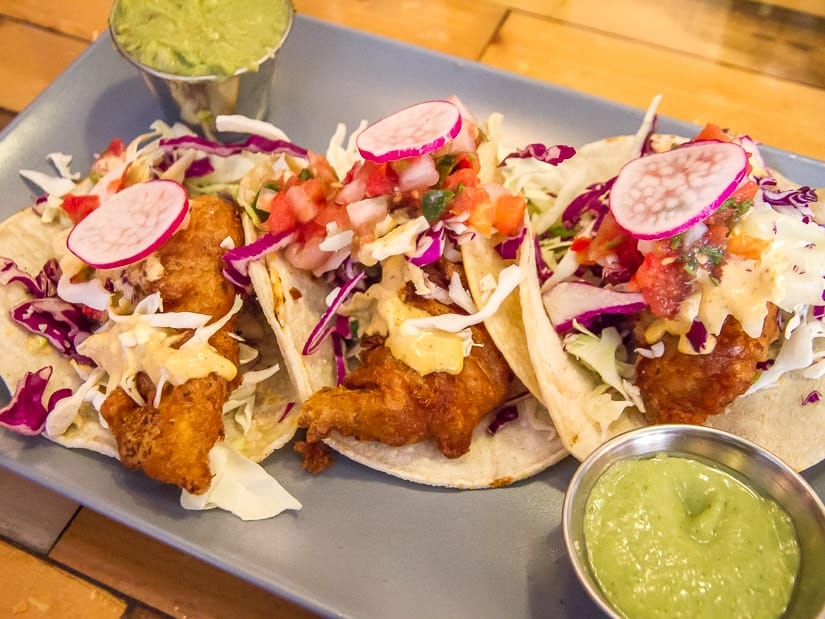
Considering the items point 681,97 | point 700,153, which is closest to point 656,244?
point 700,153

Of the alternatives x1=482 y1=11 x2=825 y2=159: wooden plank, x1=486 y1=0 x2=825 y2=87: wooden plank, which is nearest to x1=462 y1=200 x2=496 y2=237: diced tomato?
x1=482 y1=11 x2=825 y2=159: wooden plank

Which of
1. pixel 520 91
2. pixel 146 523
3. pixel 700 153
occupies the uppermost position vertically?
pixel 700 153

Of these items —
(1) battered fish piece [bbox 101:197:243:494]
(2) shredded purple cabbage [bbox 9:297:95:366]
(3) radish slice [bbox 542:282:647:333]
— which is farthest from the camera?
(2) shredded purple cabbage [bbox 9:297:95:366]

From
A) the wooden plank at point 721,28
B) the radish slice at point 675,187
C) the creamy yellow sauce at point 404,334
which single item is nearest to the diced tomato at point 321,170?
the creamy yellow sauce at point 404,334

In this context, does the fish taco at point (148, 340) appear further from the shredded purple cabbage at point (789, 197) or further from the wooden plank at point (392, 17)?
the shredded purple cabbage at point (789, 197)

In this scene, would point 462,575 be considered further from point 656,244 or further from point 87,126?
point 87,126

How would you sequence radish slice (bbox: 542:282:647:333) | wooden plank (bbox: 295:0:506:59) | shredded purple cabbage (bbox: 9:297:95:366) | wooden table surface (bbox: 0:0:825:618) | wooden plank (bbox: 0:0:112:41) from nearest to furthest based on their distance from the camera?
radish slice (bbox: 542:282:647:333) → shredded purple cabbage (bbox: 9:297:95:366) → wooden table surface (bbox: 0:0:825:618) → wooden plank (bbox: 295:0:506:59) → wooden plank (bbox: 0:0:112:41)

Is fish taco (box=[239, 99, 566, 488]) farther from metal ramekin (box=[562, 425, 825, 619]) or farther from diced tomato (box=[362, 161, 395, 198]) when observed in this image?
metal ramekin (box=[562, 425, 825, 619])
